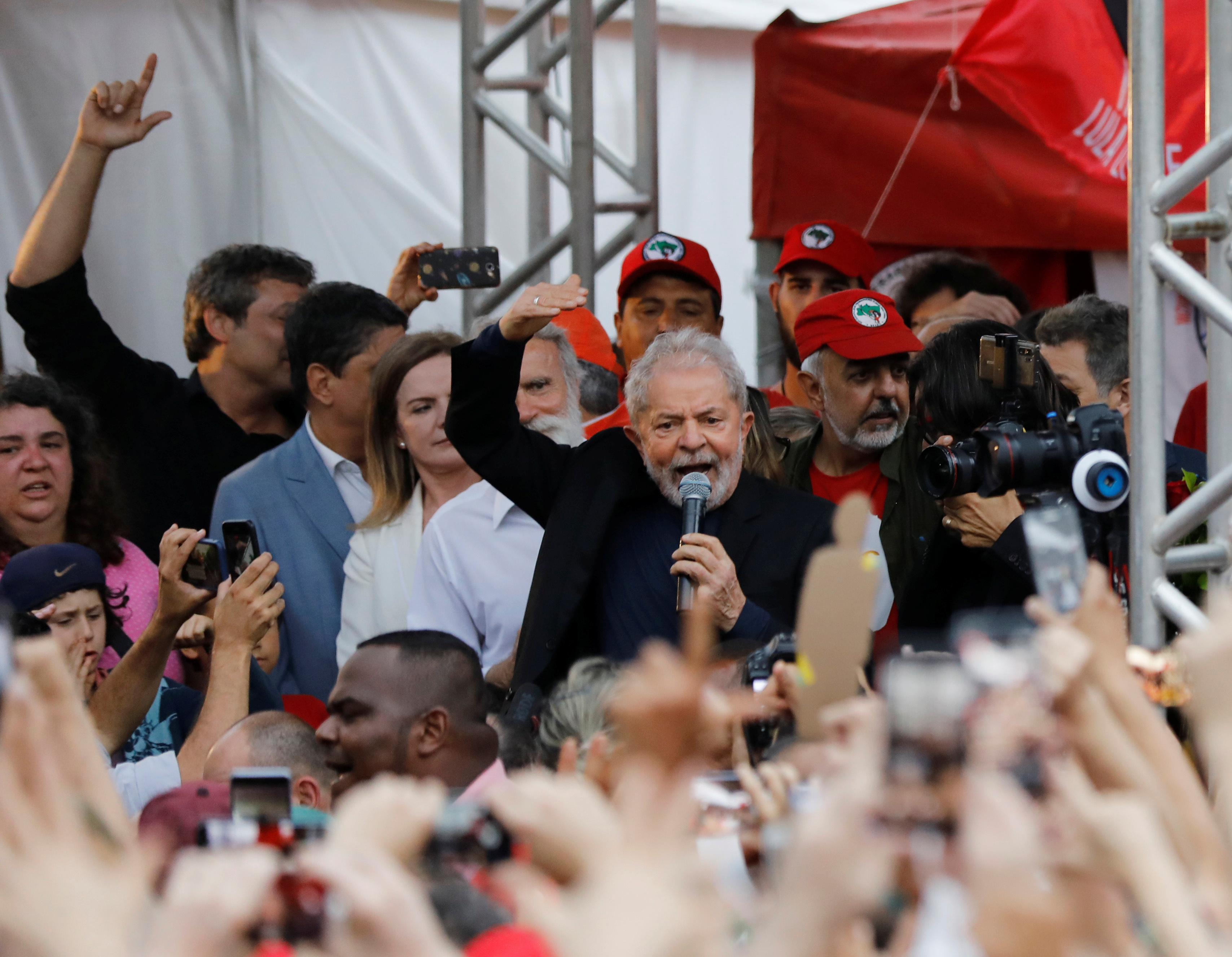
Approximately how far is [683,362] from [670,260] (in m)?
1.18

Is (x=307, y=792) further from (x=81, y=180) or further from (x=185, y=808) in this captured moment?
(x=81, y=180)

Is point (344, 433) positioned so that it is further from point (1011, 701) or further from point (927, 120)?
point (927, 120)

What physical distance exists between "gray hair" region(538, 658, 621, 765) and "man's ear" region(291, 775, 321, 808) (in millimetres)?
388

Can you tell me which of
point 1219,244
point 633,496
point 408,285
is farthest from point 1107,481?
point 408,285

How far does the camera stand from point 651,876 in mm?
987

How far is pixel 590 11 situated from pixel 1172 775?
3.47 metres

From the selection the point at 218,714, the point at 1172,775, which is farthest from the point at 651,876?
the point at 218,714

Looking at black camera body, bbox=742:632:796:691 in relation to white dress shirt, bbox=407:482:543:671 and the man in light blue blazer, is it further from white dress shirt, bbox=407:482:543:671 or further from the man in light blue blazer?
the man in light blue blazer

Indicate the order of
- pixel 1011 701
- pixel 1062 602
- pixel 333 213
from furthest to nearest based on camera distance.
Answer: pixel 333 213 → pixel 1062 602 → pixel 1011 701

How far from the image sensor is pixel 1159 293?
7.19 ft

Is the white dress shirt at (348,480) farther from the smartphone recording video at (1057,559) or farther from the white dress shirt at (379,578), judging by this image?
the smartphone recording video at (1057,559)

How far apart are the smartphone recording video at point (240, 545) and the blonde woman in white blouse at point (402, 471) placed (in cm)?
28

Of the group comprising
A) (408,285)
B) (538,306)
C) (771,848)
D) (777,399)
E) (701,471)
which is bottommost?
(771,848)

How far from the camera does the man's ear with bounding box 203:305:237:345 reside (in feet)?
12.5
